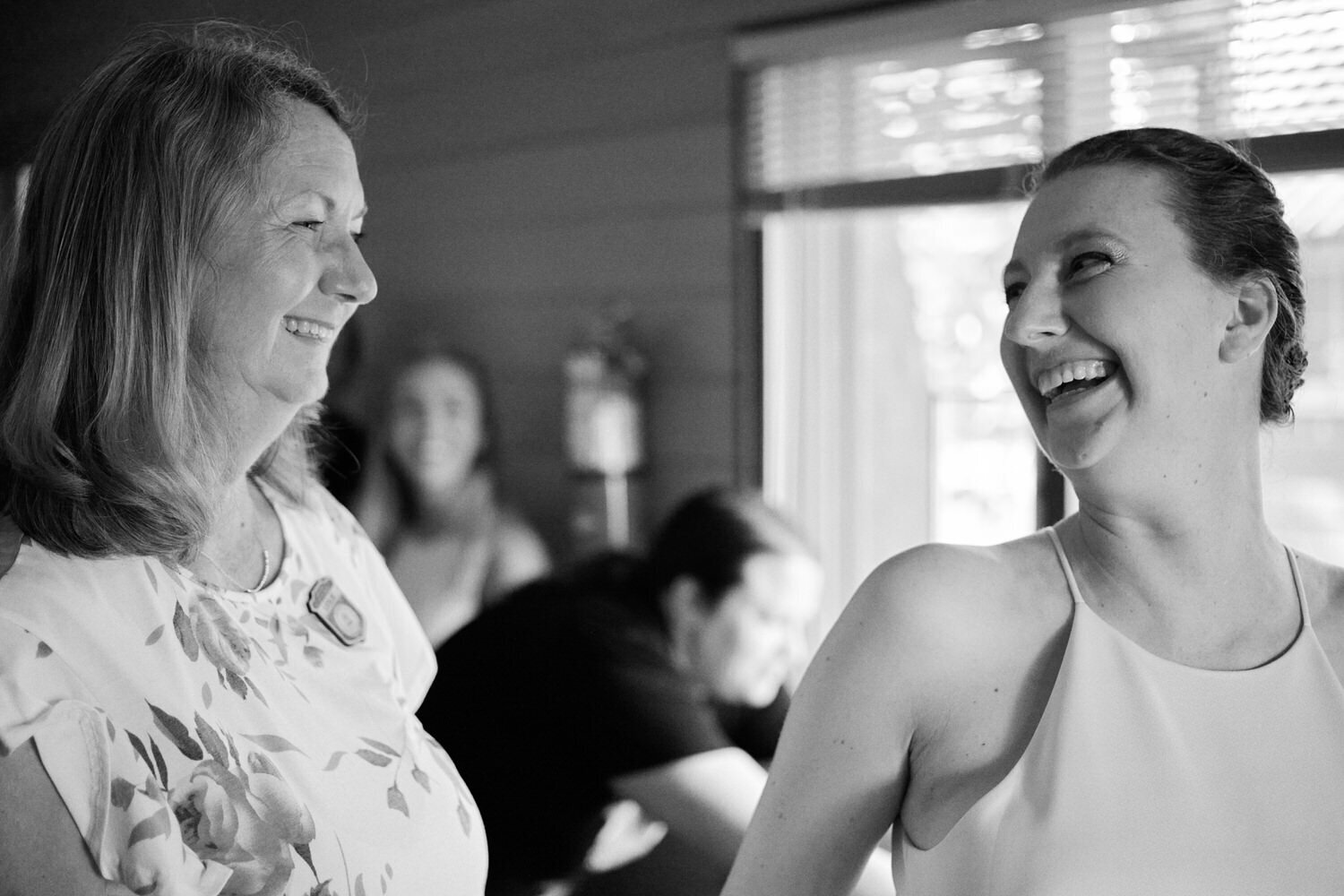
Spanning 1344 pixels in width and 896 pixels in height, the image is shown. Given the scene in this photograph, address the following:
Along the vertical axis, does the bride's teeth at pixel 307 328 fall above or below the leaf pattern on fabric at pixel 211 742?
above

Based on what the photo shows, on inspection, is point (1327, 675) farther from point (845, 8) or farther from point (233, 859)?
point (845, 8)

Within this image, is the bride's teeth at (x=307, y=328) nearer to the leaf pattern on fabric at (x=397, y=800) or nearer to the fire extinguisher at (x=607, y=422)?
the leaf pattern on fabric at (x=397, y=800)

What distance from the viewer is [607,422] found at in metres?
3.29

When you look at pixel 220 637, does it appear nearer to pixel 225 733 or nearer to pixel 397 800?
pixel 225 733

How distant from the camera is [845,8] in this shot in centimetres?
277

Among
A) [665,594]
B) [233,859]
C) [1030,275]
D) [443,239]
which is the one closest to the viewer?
[233,859]

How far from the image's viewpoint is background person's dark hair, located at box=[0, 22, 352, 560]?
1030 mm

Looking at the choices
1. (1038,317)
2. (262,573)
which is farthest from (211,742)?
(1038,317)

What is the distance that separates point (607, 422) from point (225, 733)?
227 cm

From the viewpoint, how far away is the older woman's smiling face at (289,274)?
1123 mm

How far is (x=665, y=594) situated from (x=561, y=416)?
1258mm

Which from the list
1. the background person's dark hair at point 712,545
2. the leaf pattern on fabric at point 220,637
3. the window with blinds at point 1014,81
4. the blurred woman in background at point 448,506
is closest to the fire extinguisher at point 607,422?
the blurred woman in background at point 448,506

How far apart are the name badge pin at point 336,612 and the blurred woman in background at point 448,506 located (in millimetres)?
2195

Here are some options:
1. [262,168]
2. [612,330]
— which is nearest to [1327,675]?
[262,168]
